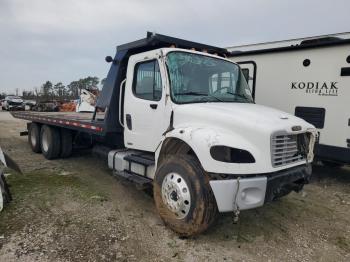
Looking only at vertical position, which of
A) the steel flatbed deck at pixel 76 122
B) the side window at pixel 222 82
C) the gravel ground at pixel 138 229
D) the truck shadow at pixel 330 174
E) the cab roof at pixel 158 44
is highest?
the cab roof at pixel 158 44

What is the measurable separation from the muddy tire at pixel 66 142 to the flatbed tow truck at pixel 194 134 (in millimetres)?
2244

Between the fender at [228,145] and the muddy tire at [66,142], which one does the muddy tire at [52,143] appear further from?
the fender at [228,145]

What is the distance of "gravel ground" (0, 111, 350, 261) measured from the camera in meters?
3.66

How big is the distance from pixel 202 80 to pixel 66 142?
15.8ft

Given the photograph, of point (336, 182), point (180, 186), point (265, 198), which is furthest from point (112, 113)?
point (336, 182)

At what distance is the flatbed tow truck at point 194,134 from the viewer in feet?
11.8

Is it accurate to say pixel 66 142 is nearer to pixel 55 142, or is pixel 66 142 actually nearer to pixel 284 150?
pixel 55 142

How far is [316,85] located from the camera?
6434 mm

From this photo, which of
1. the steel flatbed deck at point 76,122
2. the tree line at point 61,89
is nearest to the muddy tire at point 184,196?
the steel flatbed deck at point 76,122

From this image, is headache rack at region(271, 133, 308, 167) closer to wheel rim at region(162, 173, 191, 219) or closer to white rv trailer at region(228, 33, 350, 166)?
wheel rim at region(162, 173, 191, 219)

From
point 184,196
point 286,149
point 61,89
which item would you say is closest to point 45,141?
point 184,196

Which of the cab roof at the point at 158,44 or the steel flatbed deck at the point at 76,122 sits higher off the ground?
the cab roof at the point at 158,44

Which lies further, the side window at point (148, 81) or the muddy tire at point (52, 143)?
the muddy tire at point (52, 143)

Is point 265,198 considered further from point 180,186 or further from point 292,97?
point 292,97
